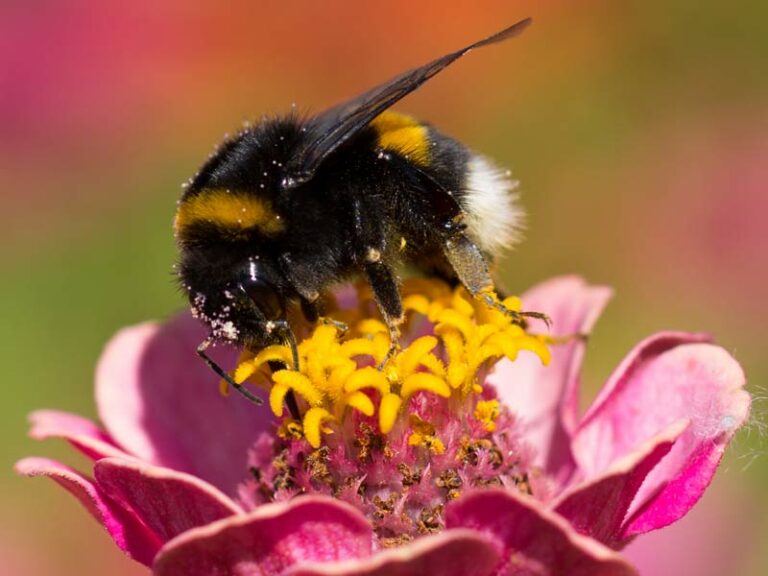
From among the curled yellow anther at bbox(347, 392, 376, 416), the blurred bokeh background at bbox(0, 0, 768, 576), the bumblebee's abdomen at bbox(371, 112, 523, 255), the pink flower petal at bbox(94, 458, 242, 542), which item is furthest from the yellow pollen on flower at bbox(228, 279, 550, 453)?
the blurred bokeh background at bbox(0, 0, 768, 576)

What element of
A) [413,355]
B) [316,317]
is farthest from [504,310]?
[316,317]

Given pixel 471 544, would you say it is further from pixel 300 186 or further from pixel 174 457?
pixel 174 457

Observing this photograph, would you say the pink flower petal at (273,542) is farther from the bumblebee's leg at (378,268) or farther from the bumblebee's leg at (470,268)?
the bumblebee's leg at (470,268)

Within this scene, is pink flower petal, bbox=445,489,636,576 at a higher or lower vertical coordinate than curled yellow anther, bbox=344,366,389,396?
lower

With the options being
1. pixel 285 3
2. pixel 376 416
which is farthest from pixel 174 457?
pixel 285 3

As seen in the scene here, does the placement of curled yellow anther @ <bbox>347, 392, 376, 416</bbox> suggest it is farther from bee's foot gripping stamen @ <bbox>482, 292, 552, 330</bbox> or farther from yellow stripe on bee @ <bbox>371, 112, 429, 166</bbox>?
yellow stripe on bee @ <bbox>371, 112, 429, 166</bbox>

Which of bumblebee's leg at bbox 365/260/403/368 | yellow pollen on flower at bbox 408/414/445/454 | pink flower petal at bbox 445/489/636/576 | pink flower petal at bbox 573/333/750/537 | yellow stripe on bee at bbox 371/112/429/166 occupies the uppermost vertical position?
yellow stripe on bee at bbox 371/112/429/166
